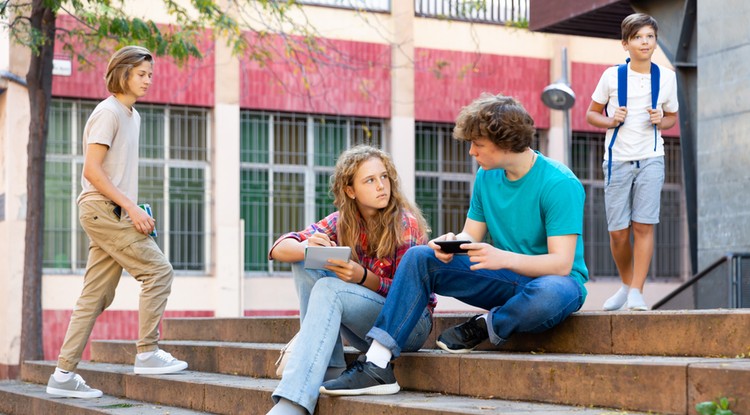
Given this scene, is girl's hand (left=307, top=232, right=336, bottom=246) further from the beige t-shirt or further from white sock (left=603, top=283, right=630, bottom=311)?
white sock (left=603, top=283, right=630, bottom=311)

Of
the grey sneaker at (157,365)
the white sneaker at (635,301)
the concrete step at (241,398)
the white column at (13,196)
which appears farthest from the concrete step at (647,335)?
the white column at (13,196)

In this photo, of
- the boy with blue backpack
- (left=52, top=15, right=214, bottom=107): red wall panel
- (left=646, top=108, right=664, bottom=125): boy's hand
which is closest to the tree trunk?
(left=52, top=15, right=214, bottom=107): red wall panel

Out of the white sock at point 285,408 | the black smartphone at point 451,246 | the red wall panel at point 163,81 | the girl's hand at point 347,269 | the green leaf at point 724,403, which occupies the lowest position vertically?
the white sock at point 285,408

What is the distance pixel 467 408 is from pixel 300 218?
41.3ft

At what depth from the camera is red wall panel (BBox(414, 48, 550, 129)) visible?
1816 centimetres

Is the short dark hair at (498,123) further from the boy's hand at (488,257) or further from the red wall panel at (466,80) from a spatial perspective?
the red wall panel at (466,80)

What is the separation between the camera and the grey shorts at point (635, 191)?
23.9 feet

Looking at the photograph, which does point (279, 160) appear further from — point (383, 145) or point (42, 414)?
point (42, 414)

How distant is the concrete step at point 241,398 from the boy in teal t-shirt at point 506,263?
0.14 metres

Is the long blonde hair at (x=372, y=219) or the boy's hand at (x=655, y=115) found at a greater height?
the boy's hand at (x=655, y=115)

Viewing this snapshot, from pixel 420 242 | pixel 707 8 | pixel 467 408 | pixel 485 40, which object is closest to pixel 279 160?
pixel 485 40

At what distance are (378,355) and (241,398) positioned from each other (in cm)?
137

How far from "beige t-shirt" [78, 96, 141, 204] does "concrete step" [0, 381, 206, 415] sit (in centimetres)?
129

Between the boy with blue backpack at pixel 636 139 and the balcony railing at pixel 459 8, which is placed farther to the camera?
the balcony railing at pixel 459 8
